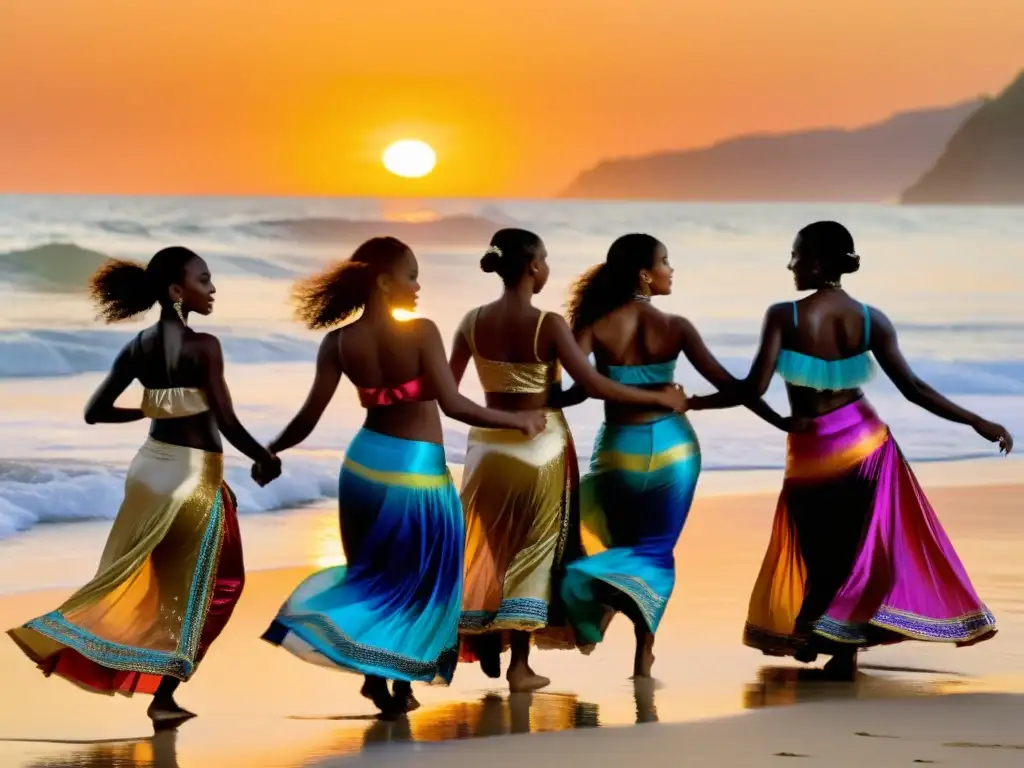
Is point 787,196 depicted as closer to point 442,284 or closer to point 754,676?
point 442,284

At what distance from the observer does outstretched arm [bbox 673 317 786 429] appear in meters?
7.67

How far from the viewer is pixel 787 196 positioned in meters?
45.5

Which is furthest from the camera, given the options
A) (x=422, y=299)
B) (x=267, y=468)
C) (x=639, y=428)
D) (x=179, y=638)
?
(x=422, y=299)

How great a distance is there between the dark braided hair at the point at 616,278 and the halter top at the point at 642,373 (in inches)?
9.3

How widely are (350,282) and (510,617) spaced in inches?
58.2

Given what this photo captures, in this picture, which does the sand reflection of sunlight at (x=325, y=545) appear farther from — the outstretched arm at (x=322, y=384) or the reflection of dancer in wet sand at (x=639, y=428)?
the outstretched arm at (x=322, y=384)

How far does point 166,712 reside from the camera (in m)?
6.74

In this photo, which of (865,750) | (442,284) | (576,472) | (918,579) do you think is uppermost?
(442,284)

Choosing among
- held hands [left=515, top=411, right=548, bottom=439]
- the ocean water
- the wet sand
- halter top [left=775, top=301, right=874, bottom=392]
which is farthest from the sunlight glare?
held hands [left=515, top=411, right=548, bottom=439]

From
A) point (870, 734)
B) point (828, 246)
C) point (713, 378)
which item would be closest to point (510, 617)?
point (713, 378)

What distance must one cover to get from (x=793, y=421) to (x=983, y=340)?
892 inches

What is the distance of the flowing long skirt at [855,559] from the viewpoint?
24.9ft

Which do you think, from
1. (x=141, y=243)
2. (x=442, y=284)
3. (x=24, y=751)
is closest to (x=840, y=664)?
(x=24, y=751)

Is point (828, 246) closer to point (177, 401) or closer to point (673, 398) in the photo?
point (673, 398)
